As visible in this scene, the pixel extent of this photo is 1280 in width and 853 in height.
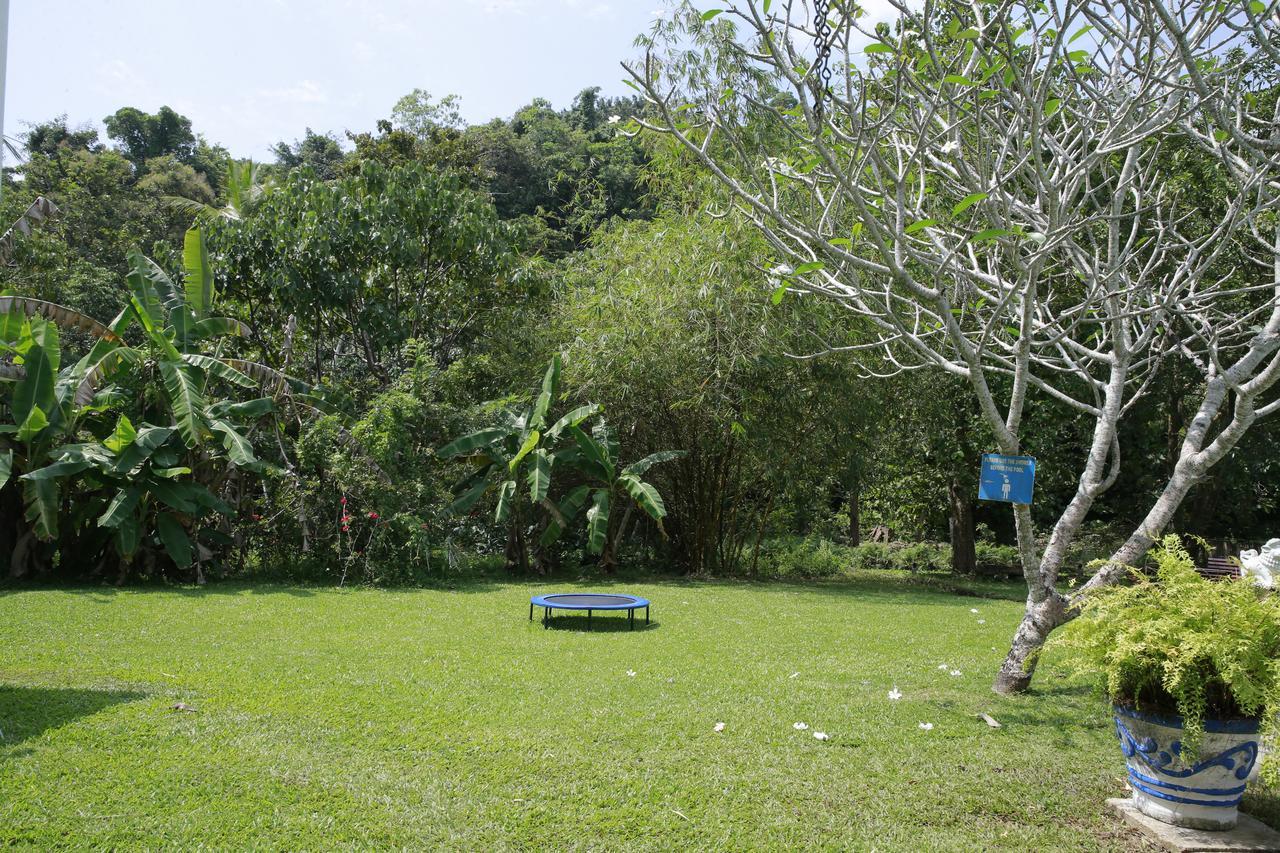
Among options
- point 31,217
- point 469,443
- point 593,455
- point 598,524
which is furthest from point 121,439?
point 598,524

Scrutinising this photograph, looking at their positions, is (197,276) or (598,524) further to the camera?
(598,524)

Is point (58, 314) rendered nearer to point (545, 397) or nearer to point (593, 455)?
point (545, 397)

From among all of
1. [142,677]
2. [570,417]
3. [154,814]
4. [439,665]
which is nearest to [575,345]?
[570,417]

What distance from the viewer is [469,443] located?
13.3m

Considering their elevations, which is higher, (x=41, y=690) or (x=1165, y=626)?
(x=1165, y=626)

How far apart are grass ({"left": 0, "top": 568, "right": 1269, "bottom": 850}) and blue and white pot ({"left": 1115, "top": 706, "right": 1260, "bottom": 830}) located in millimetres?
254

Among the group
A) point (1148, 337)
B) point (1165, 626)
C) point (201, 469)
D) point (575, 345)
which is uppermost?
point (575, 345)

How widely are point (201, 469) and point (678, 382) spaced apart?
6639 millimetres

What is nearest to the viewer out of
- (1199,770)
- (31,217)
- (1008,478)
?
(1199,770)

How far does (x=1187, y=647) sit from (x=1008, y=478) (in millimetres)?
1990

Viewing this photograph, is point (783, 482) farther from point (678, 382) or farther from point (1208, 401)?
point (1208, 401)

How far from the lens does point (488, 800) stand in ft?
13.6

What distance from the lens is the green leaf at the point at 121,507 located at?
10164 mm

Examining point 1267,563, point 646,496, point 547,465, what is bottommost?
point 1267,563
